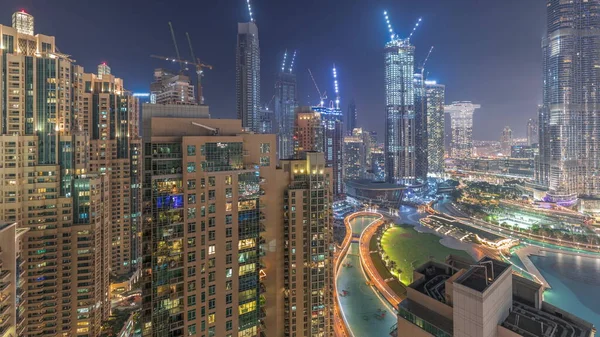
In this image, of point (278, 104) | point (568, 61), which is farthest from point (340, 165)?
point (568, 61)

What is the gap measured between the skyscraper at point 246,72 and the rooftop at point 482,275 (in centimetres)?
10228

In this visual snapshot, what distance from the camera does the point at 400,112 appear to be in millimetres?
119188

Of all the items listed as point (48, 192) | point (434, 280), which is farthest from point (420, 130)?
point (48, 192)

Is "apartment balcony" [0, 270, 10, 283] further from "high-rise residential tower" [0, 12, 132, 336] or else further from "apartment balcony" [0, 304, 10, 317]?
"high-rise residential tower" [0, 12, 132, 336]

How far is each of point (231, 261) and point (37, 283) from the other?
25668 millimetres

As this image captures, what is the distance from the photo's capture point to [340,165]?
98250mm

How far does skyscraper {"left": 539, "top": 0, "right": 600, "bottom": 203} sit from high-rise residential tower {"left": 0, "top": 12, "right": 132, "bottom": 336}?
10719cm

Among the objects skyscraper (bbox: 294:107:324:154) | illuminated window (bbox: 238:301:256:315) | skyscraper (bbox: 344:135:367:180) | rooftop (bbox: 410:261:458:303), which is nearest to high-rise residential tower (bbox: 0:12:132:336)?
illuminated window (bbox: 238:301:256:315)

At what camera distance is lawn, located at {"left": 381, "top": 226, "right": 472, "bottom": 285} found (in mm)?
50156

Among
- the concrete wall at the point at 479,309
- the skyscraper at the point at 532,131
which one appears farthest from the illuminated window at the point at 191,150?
the skyscraper at the point at 532,131

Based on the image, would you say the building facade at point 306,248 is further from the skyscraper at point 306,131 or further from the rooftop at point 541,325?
the skyscraper at point 306,131

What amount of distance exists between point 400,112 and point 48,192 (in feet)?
377

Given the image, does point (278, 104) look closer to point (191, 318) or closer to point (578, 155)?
point (578, 155)

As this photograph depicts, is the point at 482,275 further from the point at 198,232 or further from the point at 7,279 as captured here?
the point at 7,279
